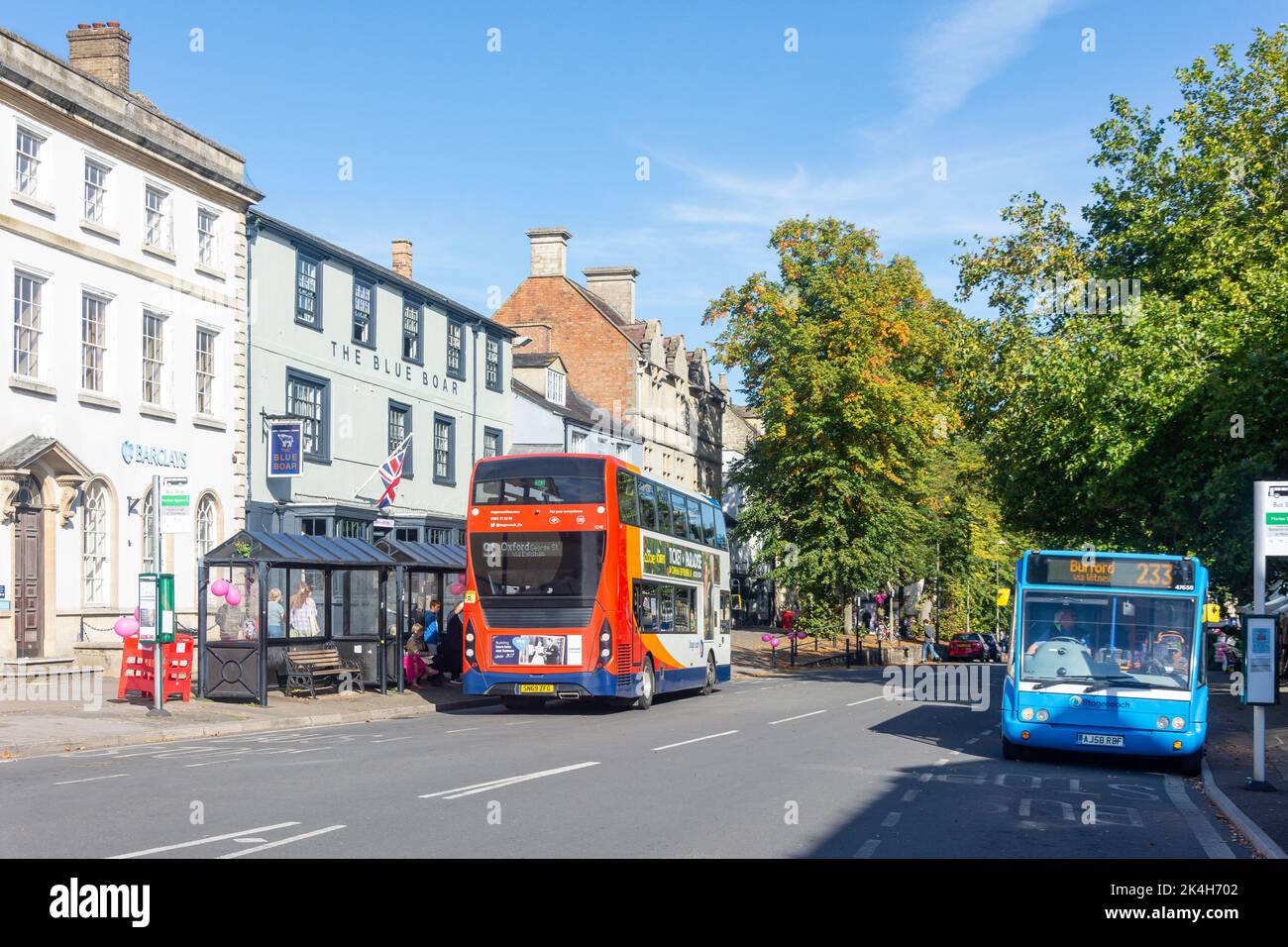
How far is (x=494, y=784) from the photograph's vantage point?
13.4 metres

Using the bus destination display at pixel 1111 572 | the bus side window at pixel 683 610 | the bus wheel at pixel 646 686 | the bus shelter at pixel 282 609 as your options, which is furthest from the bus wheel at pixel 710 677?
the bus destination display at pixel 1111 572

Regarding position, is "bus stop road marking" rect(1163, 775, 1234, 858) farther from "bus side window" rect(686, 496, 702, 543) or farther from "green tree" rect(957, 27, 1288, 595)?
"bus side window" rect(686, 496, 702, 543)

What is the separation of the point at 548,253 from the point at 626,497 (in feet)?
148

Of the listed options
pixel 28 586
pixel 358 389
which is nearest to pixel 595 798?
pixel 28 586

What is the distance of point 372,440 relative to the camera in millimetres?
37094

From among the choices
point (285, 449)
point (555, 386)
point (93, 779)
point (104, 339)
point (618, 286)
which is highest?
point (618, 286)

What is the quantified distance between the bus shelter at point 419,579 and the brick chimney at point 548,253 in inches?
1415

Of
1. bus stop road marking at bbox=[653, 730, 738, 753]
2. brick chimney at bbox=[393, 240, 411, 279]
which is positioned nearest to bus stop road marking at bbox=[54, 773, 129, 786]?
bus stop road marking at bbox=[653, 730, 738, 753]

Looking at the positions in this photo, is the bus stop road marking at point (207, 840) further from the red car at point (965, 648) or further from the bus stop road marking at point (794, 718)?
the red car at point (965, 648)

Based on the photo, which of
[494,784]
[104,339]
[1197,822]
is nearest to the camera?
[1197,822]

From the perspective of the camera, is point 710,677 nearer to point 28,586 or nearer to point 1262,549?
point 28,586

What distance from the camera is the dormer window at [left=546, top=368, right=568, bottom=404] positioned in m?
54.7

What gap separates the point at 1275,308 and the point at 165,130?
883 inches

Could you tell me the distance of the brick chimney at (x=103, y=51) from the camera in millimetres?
30266
